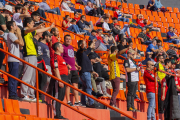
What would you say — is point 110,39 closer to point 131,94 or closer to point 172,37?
point 131,94

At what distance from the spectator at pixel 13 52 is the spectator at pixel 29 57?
140 mm

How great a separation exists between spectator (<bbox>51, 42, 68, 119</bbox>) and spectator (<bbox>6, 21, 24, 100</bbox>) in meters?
0.58

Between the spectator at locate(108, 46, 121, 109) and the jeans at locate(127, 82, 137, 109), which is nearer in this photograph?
the spectator at locate(108, 46, 121, 109)

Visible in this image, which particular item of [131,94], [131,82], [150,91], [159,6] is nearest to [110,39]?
[131,82]

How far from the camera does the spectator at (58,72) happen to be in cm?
478

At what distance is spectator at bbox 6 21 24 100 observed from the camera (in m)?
4.64

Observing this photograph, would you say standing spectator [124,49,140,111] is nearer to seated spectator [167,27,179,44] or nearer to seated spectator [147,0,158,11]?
seated spectator [167,27,179,44]

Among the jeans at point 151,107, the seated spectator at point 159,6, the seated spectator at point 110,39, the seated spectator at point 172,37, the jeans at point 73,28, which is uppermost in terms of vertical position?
the seated spectator at point 159,6

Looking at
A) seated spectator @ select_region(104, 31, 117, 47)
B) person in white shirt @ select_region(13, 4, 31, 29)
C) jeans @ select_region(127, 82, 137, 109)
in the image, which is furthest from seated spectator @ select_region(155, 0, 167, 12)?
person in white shirt @ select_region(13, 4, 31, 29)

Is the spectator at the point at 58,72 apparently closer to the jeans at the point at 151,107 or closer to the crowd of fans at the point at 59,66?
the crowd of fans at the point at 59,66

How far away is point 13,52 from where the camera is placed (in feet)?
16.1

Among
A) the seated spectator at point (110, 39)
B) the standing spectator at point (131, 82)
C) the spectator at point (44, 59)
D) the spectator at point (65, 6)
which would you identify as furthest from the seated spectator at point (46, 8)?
the spectator at point (44, 59)

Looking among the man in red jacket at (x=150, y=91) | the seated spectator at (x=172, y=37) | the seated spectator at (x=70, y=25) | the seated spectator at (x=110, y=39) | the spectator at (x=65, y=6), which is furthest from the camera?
the seated spectator at (x=172, y=37)

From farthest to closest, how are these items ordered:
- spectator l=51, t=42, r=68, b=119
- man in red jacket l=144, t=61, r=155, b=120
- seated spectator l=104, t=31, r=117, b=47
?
1. seated spectator l=104, t=31, r=117, b=47
2. man in red jacket l=144, t=61, r=155, b=120
3. spectator l=51, t=42, r=68, b=119
